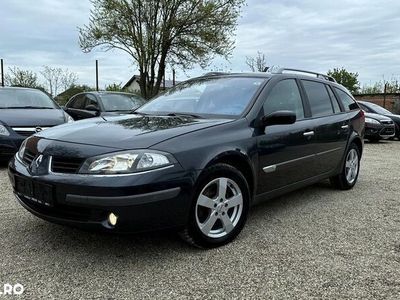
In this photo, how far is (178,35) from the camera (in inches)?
879

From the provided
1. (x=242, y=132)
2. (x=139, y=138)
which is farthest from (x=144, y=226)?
(x=242, y=132)

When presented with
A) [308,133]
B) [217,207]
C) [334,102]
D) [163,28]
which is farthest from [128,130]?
[163,28]

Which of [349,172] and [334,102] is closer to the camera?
[334,102]

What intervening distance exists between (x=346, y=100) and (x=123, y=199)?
4.04 metres

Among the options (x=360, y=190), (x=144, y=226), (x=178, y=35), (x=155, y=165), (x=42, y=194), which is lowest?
(x=360, y=190)

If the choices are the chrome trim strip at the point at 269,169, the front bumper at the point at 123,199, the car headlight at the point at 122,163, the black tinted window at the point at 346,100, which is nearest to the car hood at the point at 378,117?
the black tinted window at the point at 346,100

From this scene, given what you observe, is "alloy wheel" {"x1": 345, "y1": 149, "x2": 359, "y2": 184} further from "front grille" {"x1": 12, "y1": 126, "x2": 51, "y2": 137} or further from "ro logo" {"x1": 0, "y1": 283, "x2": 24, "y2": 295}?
"front grille" {"x1": 12, "y1": 126, "x2": 51, "y2": 137}

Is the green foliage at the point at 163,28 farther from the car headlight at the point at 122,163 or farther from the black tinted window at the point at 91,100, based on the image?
the car headlight at the point at 122,163

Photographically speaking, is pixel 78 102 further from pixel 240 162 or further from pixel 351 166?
pixel 240 162

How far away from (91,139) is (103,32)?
2055 cm

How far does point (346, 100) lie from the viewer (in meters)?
5.81

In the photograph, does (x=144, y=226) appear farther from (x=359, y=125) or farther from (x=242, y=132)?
(x=359, y=125)

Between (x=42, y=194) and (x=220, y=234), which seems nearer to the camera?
(x=42, y=194)

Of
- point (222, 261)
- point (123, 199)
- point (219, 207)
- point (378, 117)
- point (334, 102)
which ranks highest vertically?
point (334, 102)
